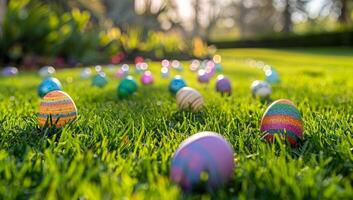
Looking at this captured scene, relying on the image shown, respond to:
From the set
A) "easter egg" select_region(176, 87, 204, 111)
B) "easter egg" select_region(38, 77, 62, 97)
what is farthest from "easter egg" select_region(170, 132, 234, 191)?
"easter egg" select_region(38, 77, 62, 97)

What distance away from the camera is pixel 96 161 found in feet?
5.88

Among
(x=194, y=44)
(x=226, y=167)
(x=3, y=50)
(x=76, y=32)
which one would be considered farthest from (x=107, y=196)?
(x=194, y=44)

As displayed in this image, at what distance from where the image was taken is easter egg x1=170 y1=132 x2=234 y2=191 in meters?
1.60

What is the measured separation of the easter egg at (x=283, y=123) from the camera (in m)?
2.28

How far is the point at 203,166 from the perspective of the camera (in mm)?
1611

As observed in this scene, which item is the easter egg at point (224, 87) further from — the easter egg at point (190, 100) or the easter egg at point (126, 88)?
the easter egg at point (190, 100)

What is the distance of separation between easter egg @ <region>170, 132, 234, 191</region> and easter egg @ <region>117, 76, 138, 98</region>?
2678 millimetres

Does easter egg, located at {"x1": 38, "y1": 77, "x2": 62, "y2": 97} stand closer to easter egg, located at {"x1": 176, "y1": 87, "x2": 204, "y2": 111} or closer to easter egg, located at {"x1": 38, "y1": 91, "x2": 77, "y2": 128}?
easter egg, located at {"x1": 176, "y1": 87, "x2": 204, "y2": 111}

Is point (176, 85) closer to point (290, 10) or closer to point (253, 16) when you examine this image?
point (290, 10)

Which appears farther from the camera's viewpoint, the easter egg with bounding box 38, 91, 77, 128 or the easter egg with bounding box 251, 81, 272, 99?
the easter egg with bounding box 251, 81, 272, 99

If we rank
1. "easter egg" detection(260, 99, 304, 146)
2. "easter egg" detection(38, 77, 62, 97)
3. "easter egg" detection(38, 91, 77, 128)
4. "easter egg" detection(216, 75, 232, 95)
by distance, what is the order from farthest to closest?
1. "easter egg" detection(216, 75, 232, 95)
2. "easter egg" detection(38, 77, 62, 97)
3. "easter egg" detection(38, 91, 77, 128)
4. "easter egg" detection(260, 99, 304, 146)

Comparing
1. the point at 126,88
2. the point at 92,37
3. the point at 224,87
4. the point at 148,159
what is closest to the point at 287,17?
the point at 92,37

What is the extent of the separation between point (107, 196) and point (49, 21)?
9103mm

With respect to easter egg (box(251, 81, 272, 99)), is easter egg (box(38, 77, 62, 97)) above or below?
above
